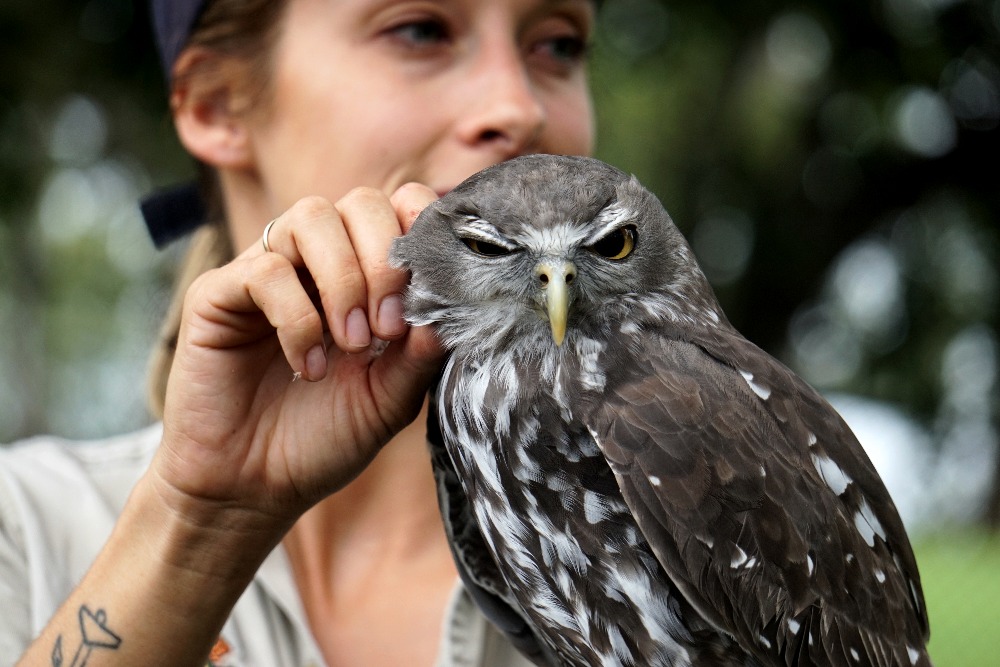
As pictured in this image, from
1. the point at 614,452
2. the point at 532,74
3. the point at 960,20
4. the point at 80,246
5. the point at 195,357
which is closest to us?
the point at 614,452

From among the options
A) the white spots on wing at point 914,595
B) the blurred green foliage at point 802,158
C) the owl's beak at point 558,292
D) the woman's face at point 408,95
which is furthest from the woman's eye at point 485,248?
the blurred green foliage at point 802,158

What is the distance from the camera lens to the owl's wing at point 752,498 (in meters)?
1.78

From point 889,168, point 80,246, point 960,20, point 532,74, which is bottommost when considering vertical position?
point 80,246

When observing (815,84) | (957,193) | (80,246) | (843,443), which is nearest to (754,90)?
(815,84)

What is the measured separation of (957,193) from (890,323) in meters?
1.29

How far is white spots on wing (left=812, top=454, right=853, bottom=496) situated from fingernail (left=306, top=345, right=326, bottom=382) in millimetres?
942

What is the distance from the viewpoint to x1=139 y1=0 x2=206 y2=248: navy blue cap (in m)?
2.89

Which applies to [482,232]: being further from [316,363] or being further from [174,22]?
[174,22]

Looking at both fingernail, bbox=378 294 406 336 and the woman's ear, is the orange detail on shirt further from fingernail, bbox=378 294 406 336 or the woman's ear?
the woman's ear

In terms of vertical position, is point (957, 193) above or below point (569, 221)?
below

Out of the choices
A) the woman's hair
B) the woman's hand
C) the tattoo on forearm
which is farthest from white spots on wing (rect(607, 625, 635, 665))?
the woman's hair

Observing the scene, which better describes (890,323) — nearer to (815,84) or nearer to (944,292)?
(944,292)

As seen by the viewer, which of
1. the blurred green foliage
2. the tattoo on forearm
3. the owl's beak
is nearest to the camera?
the owl's beak

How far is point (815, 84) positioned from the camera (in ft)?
29.6
